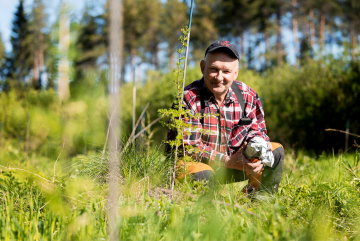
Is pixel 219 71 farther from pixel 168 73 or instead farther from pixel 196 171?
pixel 168 73

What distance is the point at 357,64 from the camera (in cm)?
621

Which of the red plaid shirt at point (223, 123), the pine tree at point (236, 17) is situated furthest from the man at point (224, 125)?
the pine tree at point (236, 17)

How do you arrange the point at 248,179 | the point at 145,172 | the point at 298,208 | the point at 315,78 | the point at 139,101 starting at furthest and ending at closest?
the point at 139,101
the point at 315,78
the point at 248,179
the point at 145,172
the point at 298,208

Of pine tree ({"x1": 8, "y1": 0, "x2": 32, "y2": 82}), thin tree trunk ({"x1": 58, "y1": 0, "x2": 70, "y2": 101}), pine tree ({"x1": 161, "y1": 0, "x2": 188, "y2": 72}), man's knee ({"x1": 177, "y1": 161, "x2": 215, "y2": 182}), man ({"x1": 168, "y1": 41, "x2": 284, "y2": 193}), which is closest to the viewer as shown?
thin tree trunk ({"x1": 58, "y1": 0, "x2": 70, "y2": 101})

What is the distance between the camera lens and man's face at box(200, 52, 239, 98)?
2.27 m

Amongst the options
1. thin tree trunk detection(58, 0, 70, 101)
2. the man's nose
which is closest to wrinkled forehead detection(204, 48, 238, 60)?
the man's nose

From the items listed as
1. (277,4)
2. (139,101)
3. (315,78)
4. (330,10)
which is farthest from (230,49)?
(330,10)

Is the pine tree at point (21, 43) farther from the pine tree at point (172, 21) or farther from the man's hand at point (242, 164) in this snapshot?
the man's hand at point (242, 164)

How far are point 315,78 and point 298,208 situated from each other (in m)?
6.46

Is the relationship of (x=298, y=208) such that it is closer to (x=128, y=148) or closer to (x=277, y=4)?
(x=128, y=148)

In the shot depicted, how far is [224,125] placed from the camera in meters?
2.40

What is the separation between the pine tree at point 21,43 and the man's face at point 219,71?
890 inches

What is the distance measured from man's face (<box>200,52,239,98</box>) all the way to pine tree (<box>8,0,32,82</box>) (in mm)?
22594

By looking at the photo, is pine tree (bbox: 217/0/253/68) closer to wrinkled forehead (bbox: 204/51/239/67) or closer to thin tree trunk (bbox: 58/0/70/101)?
wrinkled forehead (bbox: 204/51/239/67)
